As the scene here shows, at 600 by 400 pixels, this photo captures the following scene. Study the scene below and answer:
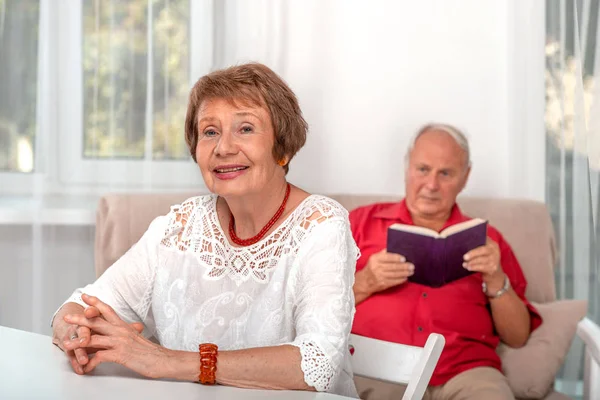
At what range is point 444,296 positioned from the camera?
7.38 ft

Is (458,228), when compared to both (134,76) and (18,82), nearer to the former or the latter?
(134,76)

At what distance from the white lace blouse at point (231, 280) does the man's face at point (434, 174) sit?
0.83m

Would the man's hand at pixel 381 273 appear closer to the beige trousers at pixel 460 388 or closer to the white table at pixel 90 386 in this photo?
the beige trousers at pixel 460 388

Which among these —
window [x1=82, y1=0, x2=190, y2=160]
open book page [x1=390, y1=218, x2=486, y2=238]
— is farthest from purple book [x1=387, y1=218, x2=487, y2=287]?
window [x1=82, y1=0, x2=190, y2=160]

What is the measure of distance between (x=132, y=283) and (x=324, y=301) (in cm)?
45

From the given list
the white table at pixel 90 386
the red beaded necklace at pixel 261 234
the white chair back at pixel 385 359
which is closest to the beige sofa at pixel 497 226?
the red beaded necklace at pixel 261 234

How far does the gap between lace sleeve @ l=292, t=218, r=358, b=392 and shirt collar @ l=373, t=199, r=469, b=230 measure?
82cm

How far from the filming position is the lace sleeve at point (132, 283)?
1607 millimetres

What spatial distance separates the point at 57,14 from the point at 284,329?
5.42ft

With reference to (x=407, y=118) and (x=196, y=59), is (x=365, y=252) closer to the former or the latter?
(x=407, y=118)

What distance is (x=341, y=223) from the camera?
155 cm

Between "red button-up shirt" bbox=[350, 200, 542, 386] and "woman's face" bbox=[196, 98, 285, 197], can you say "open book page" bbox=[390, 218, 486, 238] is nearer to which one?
"red button-up shirt" bbox=[350, 200, 542, 386]

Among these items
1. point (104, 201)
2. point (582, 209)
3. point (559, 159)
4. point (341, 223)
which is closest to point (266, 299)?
point (341, 223)

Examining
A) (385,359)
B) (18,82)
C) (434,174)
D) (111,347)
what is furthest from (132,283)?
(18,82)
